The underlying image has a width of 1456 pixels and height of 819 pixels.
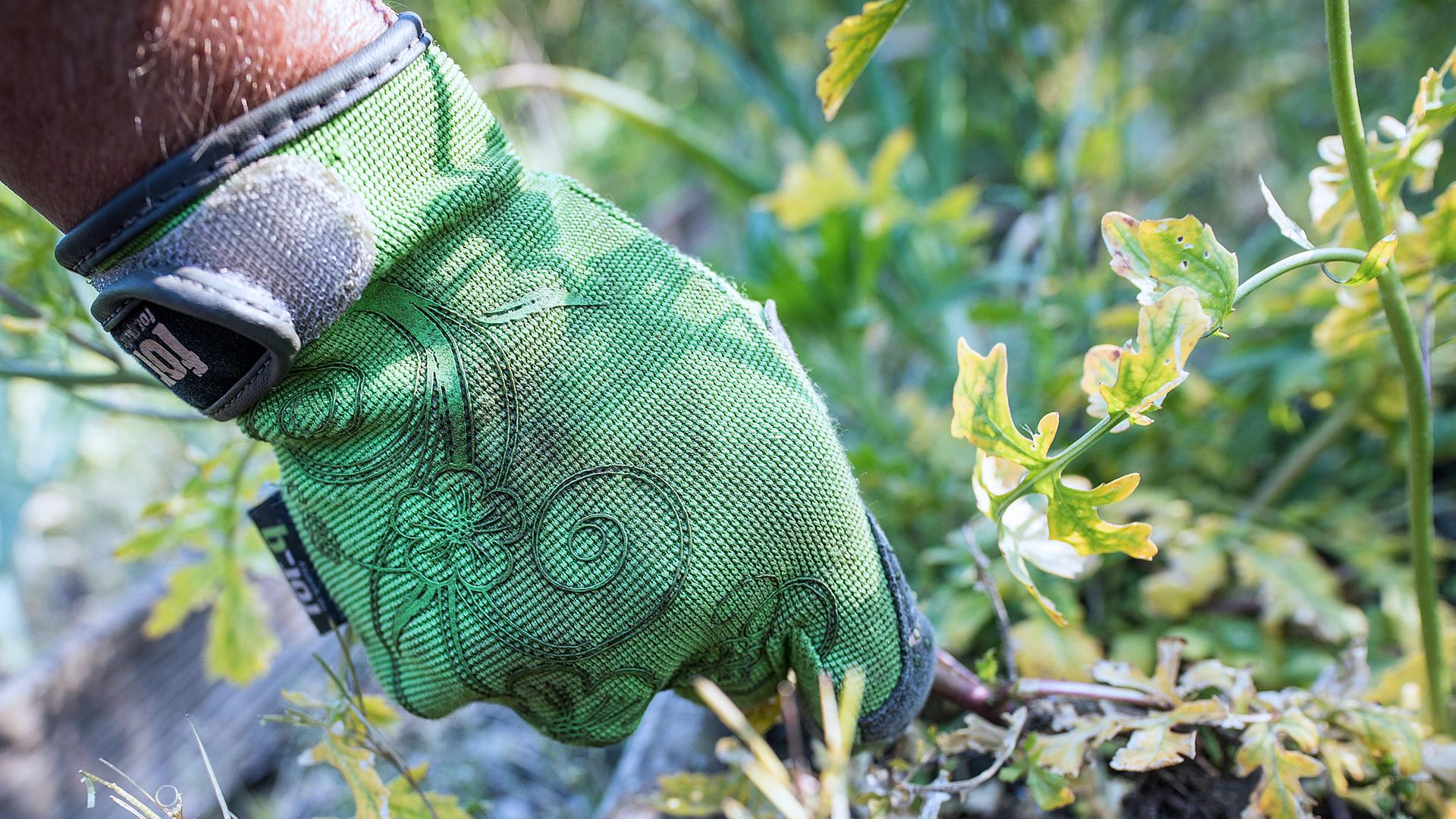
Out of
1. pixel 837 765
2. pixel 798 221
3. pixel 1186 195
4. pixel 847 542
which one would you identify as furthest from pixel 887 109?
pixel 837 765

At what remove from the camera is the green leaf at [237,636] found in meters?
0.95

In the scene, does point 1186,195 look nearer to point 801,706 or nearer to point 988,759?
point 988,759

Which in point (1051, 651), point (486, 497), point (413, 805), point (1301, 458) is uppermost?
point (486, 497)

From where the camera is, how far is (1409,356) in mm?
638

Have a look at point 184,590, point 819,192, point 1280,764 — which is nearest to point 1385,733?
point 1280,764

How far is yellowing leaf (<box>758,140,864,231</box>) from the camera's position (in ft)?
4.42

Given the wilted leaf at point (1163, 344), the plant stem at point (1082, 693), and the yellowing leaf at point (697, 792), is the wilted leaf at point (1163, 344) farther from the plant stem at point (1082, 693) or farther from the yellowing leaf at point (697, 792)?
the yellowing leaf at point (697, 792)

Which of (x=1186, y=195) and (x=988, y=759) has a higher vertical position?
(x=988, y=759)

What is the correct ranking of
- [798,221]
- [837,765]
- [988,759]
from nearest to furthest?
[837,765] → [988,759] → [798,221]

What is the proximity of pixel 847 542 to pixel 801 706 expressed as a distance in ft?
0.61

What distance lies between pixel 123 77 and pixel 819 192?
1.01 meters

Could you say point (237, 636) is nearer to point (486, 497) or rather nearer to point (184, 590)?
point (184, 590)

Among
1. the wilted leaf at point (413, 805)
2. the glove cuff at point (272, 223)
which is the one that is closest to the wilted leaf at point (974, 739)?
the wilted leaf at point (413, 805)

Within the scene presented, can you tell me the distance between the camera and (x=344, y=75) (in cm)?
48
